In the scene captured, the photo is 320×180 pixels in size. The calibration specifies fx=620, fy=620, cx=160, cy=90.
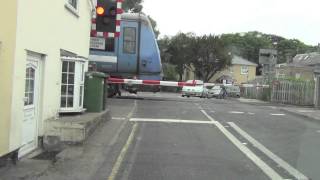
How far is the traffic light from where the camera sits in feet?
60.2

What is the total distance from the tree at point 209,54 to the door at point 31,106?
3002 inches

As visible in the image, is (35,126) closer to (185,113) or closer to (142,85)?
(185,113)

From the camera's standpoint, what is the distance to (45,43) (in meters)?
12.5

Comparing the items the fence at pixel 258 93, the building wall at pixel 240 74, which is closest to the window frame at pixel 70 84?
the fence at pixel 258 93

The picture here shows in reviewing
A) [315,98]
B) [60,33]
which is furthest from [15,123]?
[315,98]

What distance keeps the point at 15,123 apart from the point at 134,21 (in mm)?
20110

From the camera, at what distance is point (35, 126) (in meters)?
12.4

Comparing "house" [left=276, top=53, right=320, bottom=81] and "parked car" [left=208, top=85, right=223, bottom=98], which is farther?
"house" [left=276, top=53, right=320, bottom=81]

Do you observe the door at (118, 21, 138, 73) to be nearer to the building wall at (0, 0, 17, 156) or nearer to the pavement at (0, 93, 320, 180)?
the pavement at (0, 93, 320, 180)

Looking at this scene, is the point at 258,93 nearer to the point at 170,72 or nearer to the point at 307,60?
the point at 170,72

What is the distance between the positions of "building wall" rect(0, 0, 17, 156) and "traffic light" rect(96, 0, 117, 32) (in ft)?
27.3

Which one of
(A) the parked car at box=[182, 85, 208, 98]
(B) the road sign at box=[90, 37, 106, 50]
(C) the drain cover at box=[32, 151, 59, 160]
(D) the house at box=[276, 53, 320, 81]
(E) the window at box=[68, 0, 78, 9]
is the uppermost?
(D) the house at box=[276, 53, 320, 81]

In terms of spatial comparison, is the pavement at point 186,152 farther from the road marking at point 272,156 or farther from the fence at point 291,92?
the fence at point 291,92

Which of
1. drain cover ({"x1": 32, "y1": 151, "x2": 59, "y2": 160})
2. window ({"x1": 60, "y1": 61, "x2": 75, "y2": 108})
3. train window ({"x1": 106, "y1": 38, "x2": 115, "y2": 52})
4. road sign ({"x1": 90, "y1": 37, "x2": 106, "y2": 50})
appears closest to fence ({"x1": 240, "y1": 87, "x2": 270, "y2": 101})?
train window ({"x1": 106, "y1": 38, "x2": 115, "y2": 52})
